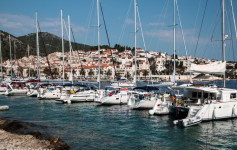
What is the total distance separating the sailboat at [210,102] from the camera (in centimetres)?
1778

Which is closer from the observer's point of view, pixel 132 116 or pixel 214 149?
pixel 214 149

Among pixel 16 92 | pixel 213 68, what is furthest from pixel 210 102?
pixel 16 92

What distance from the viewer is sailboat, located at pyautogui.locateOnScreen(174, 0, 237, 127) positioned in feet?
58.3

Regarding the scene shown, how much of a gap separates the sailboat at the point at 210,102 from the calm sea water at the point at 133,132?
1.74 feet

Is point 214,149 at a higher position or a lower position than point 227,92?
lower

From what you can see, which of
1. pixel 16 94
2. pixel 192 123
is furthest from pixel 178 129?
pixel 16 94

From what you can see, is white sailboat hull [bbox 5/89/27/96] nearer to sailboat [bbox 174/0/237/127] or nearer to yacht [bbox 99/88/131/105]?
yacht [bbox 99/88/131/105]

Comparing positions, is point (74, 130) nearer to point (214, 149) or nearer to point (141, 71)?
point (214, 149)

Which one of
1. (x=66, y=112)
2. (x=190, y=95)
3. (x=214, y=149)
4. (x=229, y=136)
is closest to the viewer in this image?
(x=214, y=149)

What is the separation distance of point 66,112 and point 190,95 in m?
12.8

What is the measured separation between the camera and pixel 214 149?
12.6 meters

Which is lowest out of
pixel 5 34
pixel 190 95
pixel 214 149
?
pixel 214 149

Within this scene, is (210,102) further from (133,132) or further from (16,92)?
(16,92)

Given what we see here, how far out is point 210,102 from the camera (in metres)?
18.4
